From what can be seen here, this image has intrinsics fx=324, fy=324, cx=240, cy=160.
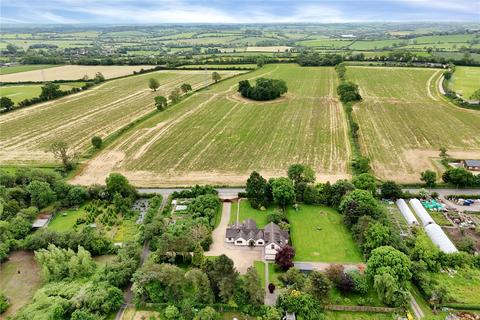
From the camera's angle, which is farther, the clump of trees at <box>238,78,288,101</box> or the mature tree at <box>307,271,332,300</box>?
the clump of trees at <box>238,78,288,101</box>

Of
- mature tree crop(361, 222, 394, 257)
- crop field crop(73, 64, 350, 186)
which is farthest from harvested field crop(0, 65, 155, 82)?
mature tree crop(361, 222, 394, 257)

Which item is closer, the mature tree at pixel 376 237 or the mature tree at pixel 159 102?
the mature tree at pixel 376 237

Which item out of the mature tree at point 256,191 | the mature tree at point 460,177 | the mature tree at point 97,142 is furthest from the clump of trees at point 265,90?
the mature tree at point 460,177

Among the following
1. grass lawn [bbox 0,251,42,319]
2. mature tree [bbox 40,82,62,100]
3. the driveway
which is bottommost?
grass lawn [bbox 0,251,42,319]

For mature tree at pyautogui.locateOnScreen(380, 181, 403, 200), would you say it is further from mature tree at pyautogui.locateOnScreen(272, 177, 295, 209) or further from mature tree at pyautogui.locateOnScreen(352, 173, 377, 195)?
mature tree at pyautogui.locateOnScreen(272, 177, 295, 209)

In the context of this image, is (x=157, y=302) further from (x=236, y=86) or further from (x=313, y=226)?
(x=236, y=86)

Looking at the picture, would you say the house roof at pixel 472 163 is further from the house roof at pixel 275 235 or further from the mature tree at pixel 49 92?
the mature tree at pixel 49 92
